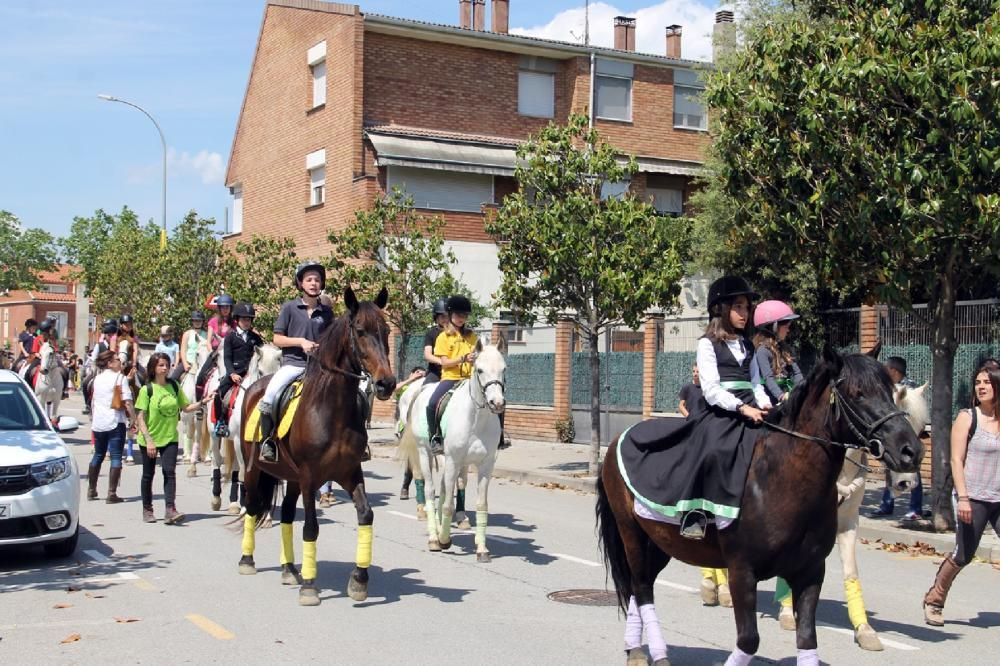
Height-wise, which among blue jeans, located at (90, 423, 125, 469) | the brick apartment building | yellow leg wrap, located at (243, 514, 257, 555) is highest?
the brick apartment building

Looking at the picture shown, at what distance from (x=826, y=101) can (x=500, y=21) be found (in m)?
27.0

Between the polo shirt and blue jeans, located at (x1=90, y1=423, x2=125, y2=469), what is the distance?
550cm

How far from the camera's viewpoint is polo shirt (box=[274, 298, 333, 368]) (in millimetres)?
10242

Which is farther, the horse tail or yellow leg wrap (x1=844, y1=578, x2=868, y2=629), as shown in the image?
yellow leg wrap (x1=844, y1=578, x2=868, y2=629)

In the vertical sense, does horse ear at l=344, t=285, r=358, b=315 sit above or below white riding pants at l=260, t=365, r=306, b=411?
above

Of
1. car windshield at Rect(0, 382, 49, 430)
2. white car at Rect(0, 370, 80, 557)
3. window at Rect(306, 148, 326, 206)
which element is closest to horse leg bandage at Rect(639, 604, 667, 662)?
white car at Rect(0, 370, 80, 557)

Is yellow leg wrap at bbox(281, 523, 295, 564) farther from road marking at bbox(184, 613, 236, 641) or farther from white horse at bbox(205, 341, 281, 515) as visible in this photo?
white horse at bbox(205, 341, 281, 515)

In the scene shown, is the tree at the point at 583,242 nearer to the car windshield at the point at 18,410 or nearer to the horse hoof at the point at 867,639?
the car windshield at the point at 18,410

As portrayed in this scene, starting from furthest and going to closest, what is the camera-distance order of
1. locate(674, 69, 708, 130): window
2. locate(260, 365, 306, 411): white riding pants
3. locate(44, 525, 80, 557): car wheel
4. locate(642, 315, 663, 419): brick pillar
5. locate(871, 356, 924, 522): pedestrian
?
locate(674, 69, 708, 130): window
locate(642, 315, 663, 419): brick pillar
locate(871, 356, 924, 522): pedestrian
locate(44, 525, 80, 557): car wheel
locate(260, 365, 306, 411): white riding pants

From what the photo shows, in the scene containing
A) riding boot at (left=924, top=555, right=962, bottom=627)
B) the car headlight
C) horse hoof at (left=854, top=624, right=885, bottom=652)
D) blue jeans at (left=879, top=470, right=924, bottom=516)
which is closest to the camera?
horse hoof at (left=854, top=624, right=885, bottom=652)

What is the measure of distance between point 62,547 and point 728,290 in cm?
719

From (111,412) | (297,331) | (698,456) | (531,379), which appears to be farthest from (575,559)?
(531,379)

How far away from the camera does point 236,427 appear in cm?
1341

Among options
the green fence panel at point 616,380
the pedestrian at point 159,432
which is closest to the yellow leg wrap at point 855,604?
the pedestrian at point 159,432
